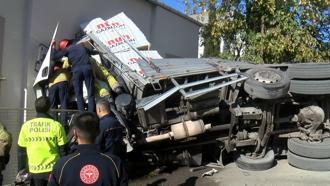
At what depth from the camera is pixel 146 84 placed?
846 centimetres

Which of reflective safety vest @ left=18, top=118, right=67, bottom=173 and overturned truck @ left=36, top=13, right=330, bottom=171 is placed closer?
reflective safety vest @ left=18, top=118, right=67, bottom=173

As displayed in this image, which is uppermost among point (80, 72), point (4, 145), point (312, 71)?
point (312, 71)

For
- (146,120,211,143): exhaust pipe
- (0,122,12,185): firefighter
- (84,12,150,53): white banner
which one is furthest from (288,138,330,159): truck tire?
(0,122,12,185): firefighter

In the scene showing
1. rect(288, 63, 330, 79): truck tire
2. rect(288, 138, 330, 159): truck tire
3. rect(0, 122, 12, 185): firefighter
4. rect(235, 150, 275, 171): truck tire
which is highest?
rect(288, 63, 330, 79): truck tire

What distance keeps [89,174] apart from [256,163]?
5.80 metres

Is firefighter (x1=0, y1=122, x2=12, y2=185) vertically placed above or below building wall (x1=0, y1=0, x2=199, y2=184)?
below

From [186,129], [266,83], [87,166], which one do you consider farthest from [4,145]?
[266,83]

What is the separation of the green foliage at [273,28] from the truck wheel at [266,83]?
7360 mm

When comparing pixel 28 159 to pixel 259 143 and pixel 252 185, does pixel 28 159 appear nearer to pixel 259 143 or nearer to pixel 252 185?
pixel 252 185

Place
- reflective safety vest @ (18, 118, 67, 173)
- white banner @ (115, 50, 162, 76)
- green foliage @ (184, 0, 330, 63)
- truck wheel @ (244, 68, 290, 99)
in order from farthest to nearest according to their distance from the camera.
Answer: green foliage @ (184, 0, 330, 63) < white banner @ (115, 50, 162, 76) < truck wheel @ (244, 68, 290, 99) < reflective safety vest @ (18, 118, 67, 173)

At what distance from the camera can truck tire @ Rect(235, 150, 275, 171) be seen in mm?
8523

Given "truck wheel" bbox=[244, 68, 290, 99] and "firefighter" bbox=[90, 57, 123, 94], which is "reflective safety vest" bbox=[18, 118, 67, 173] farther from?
"truck wheel" bbox=[244, 68, 290, 99]

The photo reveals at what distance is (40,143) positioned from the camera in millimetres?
5141

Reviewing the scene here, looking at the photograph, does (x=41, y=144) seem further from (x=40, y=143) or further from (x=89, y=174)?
(x=89, y=174)
